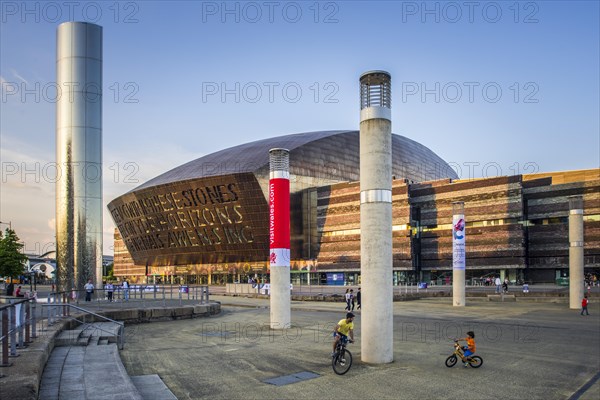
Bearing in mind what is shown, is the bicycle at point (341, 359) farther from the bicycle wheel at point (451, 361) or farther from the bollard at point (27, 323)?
the bollard at point (27, 323)

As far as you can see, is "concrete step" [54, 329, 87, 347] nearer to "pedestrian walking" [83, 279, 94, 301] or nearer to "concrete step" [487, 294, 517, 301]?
"pedestrian walking" [83, 279, 94, 301]

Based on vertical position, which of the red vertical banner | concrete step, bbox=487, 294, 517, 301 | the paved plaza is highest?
the red vertical banner

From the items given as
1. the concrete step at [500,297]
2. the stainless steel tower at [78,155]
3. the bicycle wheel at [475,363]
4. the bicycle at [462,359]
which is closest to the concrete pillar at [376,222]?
the bicycle at [462,359]

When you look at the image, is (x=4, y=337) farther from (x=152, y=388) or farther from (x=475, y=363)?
(x=475, y=363)

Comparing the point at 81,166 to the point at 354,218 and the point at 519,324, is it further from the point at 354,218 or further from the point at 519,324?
the point at 354,218

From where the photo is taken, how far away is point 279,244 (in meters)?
26.1

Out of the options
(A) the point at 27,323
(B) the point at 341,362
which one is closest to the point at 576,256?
(B) the point at 341,362

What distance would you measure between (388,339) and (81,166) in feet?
69.7

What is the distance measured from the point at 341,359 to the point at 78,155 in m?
21.5

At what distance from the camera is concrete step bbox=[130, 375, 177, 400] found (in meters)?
11.8

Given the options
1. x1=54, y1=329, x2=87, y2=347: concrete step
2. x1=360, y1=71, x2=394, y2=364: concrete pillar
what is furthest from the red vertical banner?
x1=54, y1=329, x2=87, y2=347: concrete step

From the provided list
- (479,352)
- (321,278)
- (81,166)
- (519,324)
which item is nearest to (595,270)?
(321,278)

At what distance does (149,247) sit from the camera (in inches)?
4537

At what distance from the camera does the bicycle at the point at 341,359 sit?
14492 millimetres
